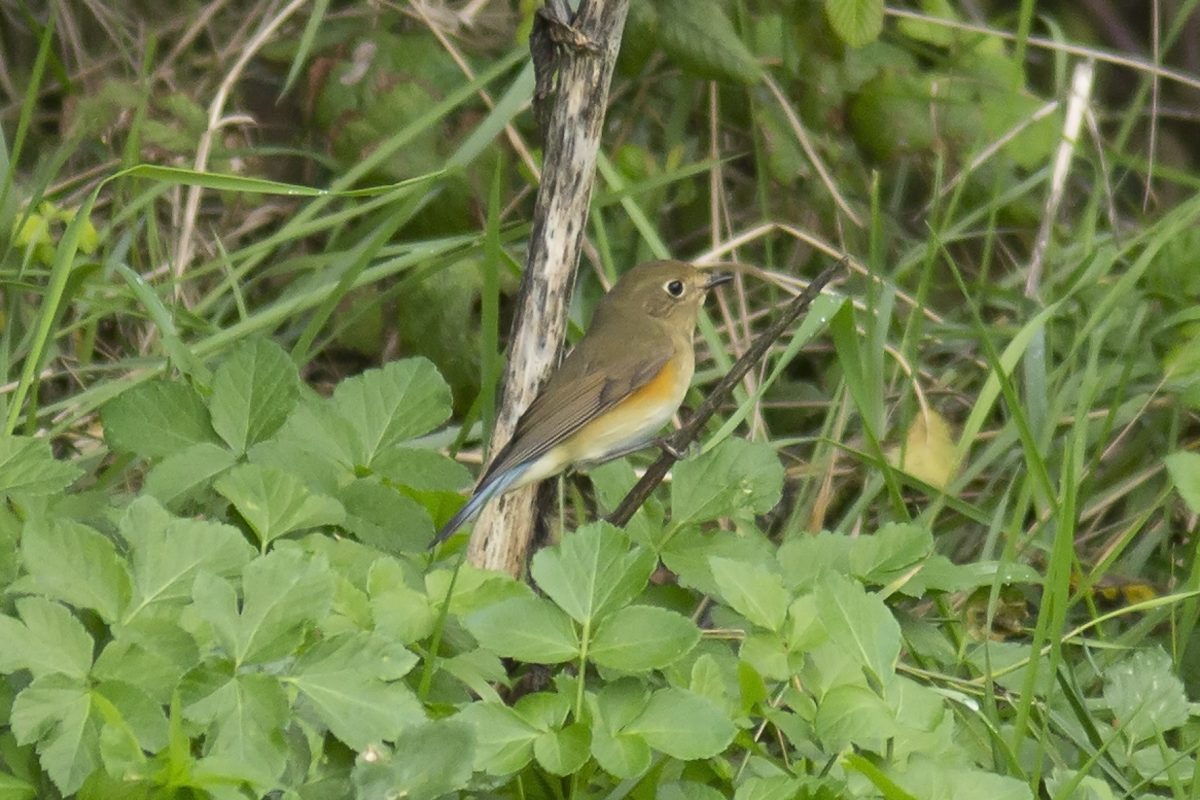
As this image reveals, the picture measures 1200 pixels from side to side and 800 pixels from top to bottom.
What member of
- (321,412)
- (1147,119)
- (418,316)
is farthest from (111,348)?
(1147,119)

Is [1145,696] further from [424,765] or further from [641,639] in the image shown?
[424,765]

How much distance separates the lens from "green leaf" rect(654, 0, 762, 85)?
13.5ft

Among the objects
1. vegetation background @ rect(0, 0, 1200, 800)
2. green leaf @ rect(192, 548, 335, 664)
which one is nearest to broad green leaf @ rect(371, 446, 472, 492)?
vegetation background @ rect(0, 0, 1200, 800)

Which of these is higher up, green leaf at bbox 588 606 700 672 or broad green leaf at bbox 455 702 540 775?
green leaf at bbox 588 606 700 672

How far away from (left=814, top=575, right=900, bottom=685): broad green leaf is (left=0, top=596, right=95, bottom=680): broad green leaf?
1.05 m

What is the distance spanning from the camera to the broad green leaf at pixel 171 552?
7.60 feet

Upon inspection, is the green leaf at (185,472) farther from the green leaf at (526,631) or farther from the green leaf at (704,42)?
the green leaf at (704,42)

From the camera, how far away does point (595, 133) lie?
3012mm

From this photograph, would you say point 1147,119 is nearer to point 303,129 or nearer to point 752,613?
point 303,129

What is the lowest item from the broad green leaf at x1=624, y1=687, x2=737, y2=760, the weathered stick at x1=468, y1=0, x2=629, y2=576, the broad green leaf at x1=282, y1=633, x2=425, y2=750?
the broad green leaf at x1=624, y1=687, x2=737, y2=760

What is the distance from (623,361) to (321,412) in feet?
4.02

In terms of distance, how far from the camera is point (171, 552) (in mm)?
2338

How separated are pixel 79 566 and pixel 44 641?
5.7 inches

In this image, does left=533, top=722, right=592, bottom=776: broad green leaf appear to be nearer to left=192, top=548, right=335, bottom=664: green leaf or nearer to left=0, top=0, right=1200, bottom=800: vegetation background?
left=0, top=0, right=1200, bottom=800: vegetation background
